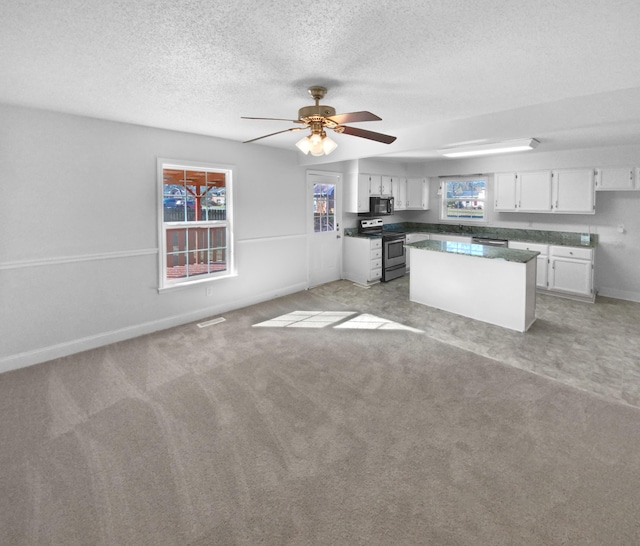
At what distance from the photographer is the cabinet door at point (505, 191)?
20.4ft

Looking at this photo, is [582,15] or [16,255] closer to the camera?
[582,15]

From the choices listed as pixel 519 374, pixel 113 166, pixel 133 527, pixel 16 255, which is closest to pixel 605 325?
pixel 519 374

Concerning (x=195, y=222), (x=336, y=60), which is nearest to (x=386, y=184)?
(x=195, y=222)

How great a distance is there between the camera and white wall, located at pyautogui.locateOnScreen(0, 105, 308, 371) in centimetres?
329

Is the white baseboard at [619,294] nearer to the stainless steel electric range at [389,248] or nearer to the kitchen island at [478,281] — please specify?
the kitchen island at [478,281]


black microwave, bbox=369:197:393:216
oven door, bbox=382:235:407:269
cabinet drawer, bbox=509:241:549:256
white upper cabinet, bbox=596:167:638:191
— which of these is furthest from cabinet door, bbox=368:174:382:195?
white upper cabinet, bbox=596:167:638:191

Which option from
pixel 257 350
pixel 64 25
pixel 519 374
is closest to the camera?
pixel 64 25

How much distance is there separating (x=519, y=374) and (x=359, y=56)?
301cm

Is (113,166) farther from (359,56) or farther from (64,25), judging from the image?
(359,56)

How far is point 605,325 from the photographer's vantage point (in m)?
4.42

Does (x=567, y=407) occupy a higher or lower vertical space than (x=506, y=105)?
lower

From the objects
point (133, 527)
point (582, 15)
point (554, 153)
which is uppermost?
point (554, 153)

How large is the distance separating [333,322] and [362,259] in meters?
2.30

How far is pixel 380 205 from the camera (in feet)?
22.6
